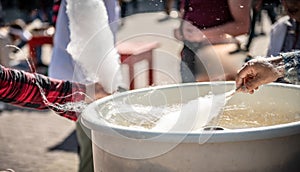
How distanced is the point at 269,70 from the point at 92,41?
0.75 metres

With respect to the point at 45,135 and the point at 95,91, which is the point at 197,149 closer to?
the point at 95,91

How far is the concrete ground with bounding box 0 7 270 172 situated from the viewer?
2.88 metres

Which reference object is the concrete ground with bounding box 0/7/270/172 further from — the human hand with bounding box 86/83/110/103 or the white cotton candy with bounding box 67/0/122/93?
the human hand with bounding box 86/83/110/103

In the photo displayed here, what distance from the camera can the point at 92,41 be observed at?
6.09 ft

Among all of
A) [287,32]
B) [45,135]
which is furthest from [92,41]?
[45,135]

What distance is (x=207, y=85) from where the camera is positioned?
1.55 m

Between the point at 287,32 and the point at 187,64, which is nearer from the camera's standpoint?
the point at 187,64

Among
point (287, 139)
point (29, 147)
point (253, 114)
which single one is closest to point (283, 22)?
point (253, 114)

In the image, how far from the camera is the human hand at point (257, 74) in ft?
4.50

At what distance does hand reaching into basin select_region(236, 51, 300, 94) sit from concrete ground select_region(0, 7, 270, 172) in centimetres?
95

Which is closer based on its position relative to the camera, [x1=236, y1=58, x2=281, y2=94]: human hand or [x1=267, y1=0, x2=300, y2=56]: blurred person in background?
[x1=236, y1=58, x2=281, y2=94]: human hand

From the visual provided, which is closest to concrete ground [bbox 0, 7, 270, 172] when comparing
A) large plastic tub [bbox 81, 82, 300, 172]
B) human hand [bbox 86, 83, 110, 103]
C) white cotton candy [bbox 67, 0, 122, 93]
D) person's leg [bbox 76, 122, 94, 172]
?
white cotton candy [bbox 67, 0, 122, 93]

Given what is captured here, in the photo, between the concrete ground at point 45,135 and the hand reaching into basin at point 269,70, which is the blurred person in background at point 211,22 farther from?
the hand reaching into basin at point 269,70

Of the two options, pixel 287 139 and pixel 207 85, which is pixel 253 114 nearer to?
pixel 207 85
